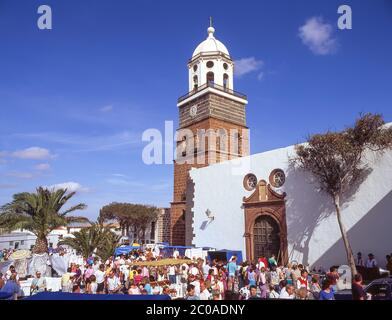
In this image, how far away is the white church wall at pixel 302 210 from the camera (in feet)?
50.4

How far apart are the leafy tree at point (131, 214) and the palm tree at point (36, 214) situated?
97.0ft

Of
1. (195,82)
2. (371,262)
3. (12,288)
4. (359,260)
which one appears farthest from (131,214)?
(12,288)

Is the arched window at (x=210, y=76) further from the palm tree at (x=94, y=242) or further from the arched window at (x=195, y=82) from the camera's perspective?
the palm tree at (x=94, y=242)

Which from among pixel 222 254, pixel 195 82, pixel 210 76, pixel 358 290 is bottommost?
pixel 222 254

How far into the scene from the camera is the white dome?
97.2ft

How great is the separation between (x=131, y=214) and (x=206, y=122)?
25.3 meters

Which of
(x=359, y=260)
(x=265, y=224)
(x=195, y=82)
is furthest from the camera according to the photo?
(x=195, y=82)

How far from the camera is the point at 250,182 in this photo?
70.6ft

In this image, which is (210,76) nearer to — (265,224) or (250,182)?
(250,182)

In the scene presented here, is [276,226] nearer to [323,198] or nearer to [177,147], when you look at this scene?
[323,198]

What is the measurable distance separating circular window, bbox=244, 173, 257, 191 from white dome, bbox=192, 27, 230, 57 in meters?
13.5

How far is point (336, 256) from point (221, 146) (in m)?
13.9
